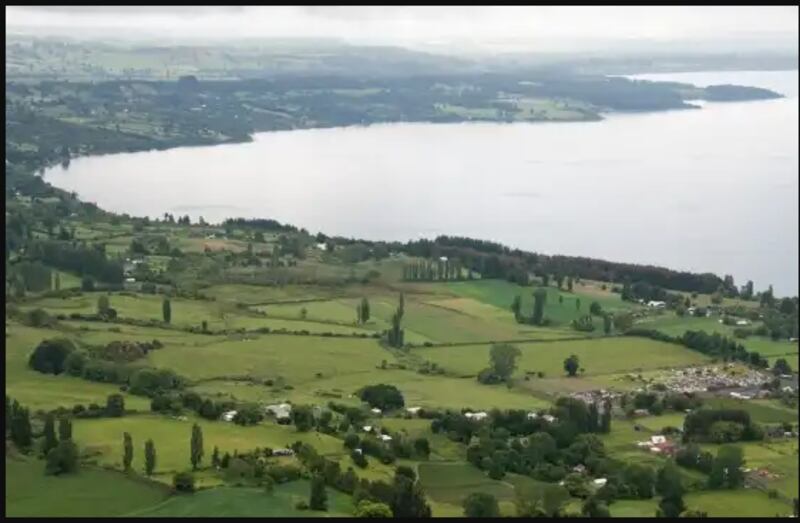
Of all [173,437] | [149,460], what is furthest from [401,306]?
[149,460]

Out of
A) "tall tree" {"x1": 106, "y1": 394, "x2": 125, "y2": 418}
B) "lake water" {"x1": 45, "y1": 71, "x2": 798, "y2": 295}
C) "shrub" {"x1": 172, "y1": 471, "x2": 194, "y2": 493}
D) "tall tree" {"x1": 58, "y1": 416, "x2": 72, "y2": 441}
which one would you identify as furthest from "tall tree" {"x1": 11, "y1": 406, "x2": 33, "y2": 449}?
"lake water" {"x1": 45, "y1": 71, "x2": 798, "y2": 295}

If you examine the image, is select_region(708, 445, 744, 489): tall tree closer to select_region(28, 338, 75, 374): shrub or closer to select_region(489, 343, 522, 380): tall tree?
select_region(489, 343, 522, 380): tall tree

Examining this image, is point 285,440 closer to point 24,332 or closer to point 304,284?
point 24,332

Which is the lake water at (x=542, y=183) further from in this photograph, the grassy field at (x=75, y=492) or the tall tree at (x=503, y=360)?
the grassy field at (x=75, y=492)

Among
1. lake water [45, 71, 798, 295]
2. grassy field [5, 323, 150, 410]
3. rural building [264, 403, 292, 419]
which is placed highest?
lake water [45, 71, 798, 295]

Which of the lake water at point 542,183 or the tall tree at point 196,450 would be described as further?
the lake water at point 542,183

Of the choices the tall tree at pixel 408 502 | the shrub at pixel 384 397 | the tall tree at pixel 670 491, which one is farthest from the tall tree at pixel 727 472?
the shrub at pixel 384 397

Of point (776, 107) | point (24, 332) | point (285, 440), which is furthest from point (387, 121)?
point (285, 440)
